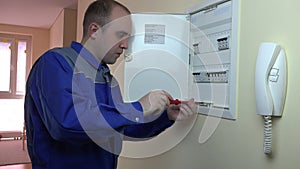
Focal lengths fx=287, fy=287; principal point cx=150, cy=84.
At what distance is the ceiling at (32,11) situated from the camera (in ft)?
13.3

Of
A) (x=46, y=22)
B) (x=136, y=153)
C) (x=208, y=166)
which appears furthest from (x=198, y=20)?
(x=46, y=22)

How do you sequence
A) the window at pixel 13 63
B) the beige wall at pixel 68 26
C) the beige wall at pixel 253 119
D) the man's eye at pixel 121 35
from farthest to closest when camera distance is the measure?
the window at pixel 13 63 < the beige wall at pixel 68 26 < the man's eye at pixel 121 35 < the beige wall at pixel 253 119

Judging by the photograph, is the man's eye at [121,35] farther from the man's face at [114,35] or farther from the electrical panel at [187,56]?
the electrical panel at [187,56]

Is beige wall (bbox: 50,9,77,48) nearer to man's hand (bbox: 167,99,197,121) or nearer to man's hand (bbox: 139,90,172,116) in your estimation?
man's hand (bbox: 167,99,197,121)

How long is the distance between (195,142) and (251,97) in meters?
0.38

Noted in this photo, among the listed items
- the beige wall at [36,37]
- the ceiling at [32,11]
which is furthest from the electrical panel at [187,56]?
the beige wall at [36,37]

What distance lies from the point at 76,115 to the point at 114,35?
1.11 ft

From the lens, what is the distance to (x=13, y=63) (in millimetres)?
5836

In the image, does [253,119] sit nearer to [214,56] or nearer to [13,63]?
[214,56]

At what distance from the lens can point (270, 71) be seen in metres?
0.76

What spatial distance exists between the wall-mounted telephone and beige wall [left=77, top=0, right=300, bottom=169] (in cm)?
2

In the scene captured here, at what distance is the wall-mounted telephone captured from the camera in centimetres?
75

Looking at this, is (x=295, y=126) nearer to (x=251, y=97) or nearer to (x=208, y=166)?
(x=251, y=97)

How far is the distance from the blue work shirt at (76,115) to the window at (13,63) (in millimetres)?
5280
